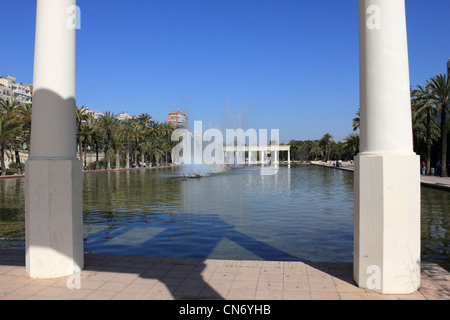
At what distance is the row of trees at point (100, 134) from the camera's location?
4756 centimetres

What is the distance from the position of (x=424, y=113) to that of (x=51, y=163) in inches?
1810

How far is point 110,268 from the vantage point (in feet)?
20.0

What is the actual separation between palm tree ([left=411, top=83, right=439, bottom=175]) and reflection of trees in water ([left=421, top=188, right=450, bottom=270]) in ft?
70.0

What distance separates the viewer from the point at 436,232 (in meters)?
10.4

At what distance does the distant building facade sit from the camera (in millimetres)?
100450

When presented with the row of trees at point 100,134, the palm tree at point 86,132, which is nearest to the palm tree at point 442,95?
the row of trees at point 100,134

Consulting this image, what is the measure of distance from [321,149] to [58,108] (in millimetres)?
136589

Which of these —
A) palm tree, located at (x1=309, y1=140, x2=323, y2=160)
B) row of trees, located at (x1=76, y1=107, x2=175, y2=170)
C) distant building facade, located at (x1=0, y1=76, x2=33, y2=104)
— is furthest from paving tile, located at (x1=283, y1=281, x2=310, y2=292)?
palm tree, located at (x1=309, y1=140, x2=323, y2=160)

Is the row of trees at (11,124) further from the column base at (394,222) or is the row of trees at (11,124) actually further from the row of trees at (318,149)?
the row of trees at (318,149)

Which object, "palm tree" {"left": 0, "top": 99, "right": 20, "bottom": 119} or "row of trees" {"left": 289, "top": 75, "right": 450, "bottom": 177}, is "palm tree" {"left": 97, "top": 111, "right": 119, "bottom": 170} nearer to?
"palm tree" {"left": 0, "top": 99, "right": 20, "bottom": 119}

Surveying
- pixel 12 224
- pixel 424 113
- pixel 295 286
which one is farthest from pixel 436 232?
pixel 424 113

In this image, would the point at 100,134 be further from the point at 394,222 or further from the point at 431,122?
the point at 394,222

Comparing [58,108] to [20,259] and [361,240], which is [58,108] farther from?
[361,240]
